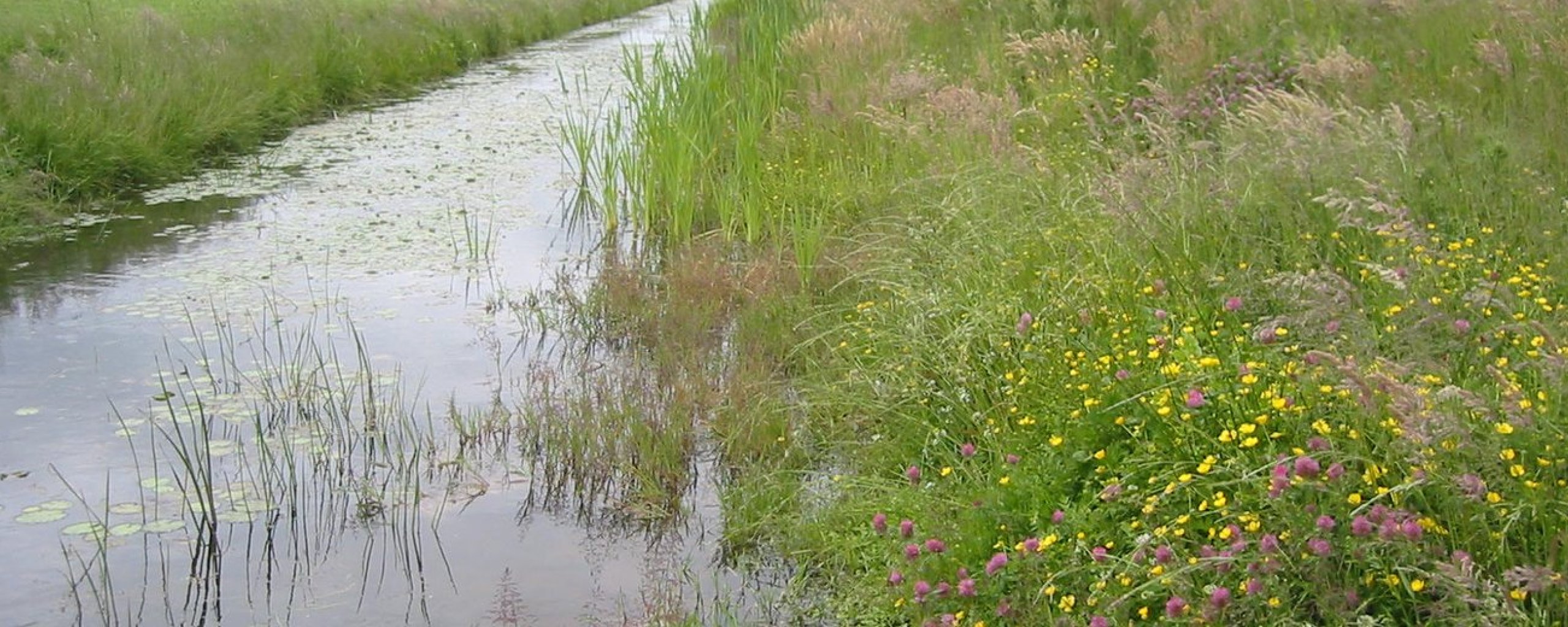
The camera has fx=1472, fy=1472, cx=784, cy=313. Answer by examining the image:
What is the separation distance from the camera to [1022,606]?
3.25 meters

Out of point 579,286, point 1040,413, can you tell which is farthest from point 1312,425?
point 579,286

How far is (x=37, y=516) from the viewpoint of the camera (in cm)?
440

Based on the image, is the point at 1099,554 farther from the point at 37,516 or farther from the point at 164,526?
A: the point at 37,516

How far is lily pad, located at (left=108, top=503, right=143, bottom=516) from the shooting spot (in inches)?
173

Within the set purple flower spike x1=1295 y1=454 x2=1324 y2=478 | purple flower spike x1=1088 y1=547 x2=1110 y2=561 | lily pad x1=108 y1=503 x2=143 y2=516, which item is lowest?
lily pad x1=108 y1=503 x2=143 y2=516

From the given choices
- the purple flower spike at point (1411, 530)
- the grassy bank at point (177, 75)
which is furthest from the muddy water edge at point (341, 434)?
the purple flower spike at point (1411, 530)

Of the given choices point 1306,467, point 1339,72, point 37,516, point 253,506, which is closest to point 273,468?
point 253,506

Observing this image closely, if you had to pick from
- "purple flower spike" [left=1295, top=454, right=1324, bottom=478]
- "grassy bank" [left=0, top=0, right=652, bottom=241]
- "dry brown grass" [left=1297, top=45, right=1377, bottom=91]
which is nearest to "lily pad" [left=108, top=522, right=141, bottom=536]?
"purple flower spike" [left=1295, top=454, right=1324, bottom=478]

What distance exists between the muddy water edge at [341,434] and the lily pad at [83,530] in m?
0.02

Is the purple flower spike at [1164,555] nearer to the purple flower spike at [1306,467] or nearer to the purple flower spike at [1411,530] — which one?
the purple flower spike at [1306,467]

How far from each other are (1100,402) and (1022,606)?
0.61 metres

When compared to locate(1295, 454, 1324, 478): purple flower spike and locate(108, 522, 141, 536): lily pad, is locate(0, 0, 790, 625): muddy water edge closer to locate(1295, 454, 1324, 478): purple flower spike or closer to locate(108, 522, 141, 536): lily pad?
locate(108, 522, 141, 536): lily pad

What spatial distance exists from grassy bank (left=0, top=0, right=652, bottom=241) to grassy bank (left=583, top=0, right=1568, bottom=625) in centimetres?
348

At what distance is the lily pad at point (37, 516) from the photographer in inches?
172
